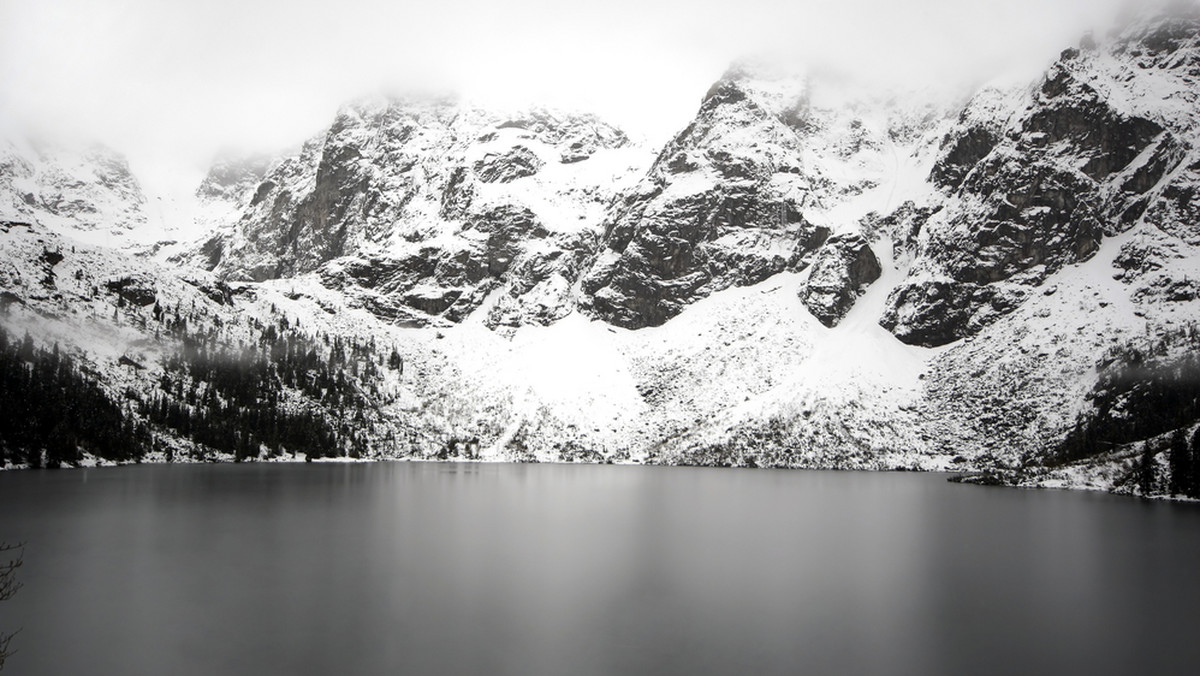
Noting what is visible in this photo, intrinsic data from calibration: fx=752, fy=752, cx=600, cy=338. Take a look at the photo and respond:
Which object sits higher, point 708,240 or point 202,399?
point 708,240

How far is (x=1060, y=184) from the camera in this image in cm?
15250

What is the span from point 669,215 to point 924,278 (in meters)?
64.9

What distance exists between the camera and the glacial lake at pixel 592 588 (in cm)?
2345

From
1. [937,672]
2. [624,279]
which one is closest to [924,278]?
[624,279]

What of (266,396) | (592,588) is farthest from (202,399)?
(592,588)

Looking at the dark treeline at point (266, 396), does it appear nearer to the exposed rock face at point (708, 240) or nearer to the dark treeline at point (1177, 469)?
the exposed rock face at point (708, 240)

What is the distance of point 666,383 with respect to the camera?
159 m

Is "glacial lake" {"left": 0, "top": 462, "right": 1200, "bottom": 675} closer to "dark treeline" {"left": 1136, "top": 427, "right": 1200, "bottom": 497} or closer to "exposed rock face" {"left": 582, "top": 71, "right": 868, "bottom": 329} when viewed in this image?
"dark treeline" {"left": 1136, "top": 427, "right": 1200, "bottom": 497}

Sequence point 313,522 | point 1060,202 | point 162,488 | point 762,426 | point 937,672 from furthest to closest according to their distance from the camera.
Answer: point 1060,202, point 762,426, point 162,488, point 313,522, point 937,672

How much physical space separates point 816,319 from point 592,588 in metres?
142

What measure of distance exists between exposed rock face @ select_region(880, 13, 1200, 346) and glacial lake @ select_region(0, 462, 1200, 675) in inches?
3734

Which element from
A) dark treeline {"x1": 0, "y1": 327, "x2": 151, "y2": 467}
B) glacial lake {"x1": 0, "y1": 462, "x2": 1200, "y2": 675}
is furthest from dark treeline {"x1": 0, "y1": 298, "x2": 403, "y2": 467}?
glacial lake {"x1": 0, "y1": 462, "x2": 1200, "y2": 675}

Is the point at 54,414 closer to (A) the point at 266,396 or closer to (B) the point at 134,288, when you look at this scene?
(A) the point at 266,396

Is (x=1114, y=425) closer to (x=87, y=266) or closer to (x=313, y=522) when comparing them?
(x=313, y=522)
